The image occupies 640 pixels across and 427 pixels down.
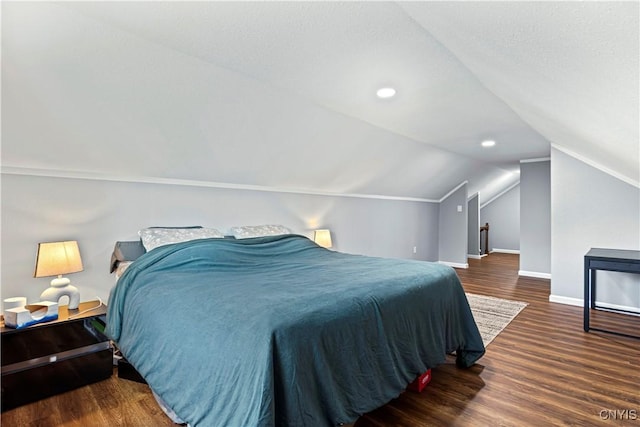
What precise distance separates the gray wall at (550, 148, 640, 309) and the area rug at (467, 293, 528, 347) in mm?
707

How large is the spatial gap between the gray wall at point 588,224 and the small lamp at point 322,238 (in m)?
2.94

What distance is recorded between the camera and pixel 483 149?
4902mm

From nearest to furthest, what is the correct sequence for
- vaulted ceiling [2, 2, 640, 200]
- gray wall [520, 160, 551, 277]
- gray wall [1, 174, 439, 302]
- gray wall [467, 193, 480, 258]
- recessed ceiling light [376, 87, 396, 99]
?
vaulted ceiling [2, 2, 640, 200] < gray wall [1, 174, 439, 302] < recessed ceiling light [376, 87, 396, 99] < gray wall [520, 160, 551, 277] < gray wall [467, 193, 480, 258]

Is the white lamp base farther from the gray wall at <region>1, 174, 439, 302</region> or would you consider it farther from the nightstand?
the gray wall at <region>1, 174, 439, 302</region>

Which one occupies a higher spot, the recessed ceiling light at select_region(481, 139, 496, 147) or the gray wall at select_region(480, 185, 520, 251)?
the recessed ceiling light at select_region(481, 139, 496, 147)

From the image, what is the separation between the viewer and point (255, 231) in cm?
353

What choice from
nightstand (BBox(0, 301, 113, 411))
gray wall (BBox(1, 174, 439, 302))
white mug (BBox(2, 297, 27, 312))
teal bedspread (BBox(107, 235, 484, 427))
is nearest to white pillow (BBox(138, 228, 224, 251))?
gray wall (BBox(1, 174, 439, 302))

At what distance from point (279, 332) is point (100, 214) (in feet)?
7.31

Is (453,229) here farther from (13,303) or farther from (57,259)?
(13,303)

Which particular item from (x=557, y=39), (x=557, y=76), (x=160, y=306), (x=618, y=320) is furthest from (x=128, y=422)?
(x=618, y=320)

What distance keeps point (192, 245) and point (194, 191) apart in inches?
40.5

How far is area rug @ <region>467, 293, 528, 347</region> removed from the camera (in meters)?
A: 3.18

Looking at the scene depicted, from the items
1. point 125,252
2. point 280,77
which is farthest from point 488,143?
point 125,252

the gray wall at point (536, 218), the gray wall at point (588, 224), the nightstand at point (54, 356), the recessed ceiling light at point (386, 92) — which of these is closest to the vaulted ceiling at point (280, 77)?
the recessed ceiling light at point (386, 92)
